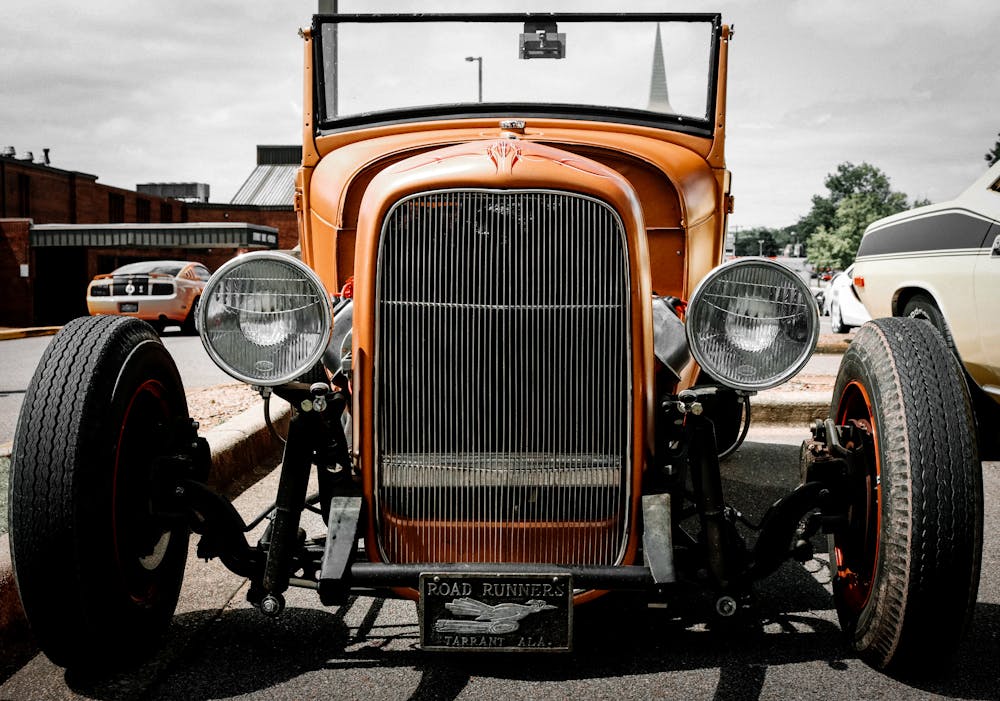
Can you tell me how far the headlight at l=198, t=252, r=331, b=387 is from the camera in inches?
97.1

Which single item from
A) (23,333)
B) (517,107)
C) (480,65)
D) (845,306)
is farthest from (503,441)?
(23,333)

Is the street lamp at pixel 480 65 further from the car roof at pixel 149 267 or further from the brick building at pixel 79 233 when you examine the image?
the brick building at pixel 79 233

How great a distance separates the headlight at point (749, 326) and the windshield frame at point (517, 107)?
1.63m

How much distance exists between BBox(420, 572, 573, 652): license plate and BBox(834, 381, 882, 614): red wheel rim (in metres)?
0.93

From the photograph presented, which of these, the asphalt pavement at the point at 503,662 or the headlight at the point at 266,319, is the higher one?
the headlight at the point at 266,319

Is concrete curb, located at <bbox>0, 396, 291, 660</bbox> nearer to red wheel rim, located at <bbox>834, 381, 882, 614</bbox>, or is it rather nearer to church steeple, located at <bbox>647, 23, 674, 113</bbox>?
red wheel rim, located at <bbox>834, 381, 882, 614</bbox>

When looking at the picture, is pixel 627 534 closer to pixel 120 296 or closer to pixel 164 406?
pixel 164 406

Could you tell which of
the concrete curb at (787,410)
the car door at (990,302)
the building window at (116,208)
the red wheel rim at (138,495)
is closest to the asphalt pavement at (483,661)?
the red wheel rim at (138,495)

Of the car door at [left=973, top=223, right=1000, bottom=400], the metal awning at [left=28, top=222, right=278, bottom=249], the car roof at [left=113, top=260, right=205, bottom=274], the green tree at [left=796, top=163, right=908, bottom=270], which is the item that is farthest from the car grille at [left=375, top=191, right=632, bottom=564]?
the green tree at [left=796, top=163, right=908, bottom=270]

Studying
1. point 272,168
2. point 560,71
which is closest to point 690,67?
point 560,71

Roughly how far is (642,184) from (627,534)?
63.9 inches

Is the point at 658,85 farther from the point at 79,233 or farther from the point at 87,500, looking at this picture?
the point at 79,233

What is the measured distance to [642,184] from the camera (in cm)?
363

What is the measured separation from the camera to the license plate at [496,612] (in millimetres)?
2250
